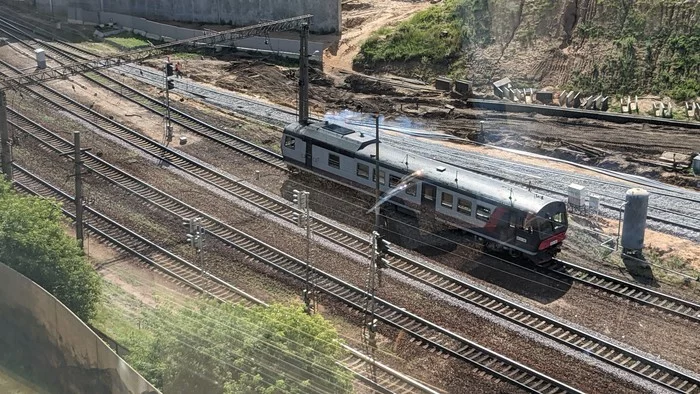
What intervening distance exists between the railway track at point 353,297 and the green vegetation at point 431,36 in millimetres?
18237

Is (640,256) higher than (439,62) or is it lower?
lower

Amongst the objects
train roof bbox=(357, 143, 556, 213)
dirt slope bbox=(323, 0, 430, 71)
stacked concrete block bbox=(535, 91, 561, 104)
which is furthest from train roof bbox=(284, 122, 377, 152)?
dirt slope bbox=(323, 0, 430, 71)

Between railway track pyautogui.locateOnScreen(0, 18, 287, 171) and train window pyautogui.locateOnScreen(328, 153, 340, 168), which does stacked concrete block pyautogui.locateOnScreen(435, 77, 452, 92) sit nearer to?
railway track pyautogui.locateOnScreen(0, 18, 287, 171)

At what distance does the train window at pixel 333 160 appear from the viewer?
95.0ft

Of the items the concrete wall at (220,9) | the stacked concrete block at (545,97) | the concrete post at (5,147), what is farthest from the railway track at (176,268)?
the concrete wall at (220,9)

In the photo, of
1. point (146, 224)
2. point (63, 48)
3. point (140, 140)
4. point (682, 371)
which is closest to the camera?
point (682, 371)

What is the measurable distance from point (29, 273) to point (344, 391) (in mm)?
8559

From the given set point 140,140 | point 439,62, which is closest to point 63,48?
point 140,140

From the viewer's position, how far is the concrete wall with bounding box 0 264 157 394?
17422mm

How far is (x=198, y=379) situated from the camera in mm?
15109

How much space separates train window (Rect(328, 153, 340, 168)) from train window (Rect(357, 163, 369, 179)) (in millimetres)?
1018

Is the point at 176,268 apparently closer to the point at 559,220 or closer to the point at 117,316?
the point at 117,316

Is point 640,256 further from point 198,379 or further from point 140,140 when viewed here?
point 140,140

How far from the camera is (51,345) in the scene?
63.3 ft
